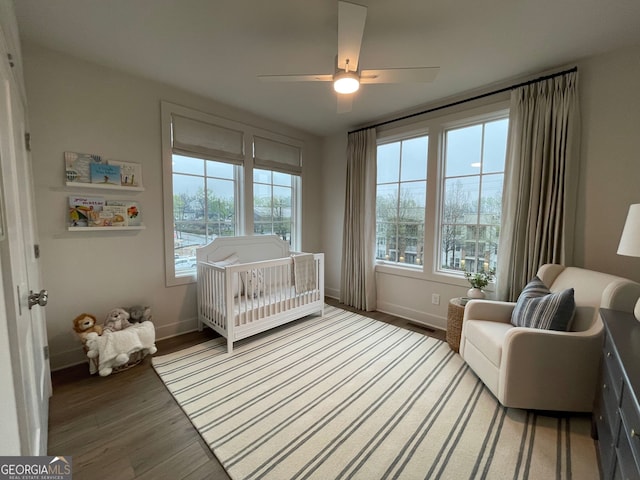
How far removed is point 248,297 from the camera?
2.82 metres

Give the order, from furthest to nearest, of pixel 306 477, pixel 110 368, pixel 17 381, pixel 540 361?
pixel 110 368
pixel 540 361
pixel 306 477
pixel 17 381

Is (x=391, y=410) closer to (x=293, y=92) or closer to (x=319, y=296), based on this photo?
(x=319, y=296)

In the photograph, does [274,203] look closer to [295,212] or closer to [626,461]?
[295,212]

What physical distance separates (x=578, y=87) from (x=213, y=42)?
114 inches

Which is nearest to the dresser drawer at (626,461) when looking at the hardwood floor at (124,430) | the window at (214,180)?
the hardwood floor at (124,430)

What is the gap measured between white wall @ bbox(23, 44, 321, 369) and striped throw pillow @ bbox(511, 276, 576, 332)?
121 inches

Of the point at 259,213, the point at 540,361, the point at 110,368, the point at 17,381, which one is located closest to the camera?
the point at 17,381

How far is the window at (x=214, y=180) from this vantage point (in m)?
2.78

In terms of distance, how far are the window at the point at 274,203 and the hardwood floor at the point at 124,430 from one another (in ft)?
6.71

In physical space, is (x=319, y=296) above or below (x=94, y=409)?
above

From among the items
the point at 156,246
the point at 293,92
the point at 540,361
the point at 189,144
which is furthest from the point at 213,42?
the point at 540,361

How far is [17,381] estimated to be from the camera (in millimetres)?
859

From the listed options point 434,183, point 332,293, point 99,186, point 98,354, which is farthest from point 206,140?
point 332,293

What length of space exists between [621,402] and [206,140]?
3.53m
